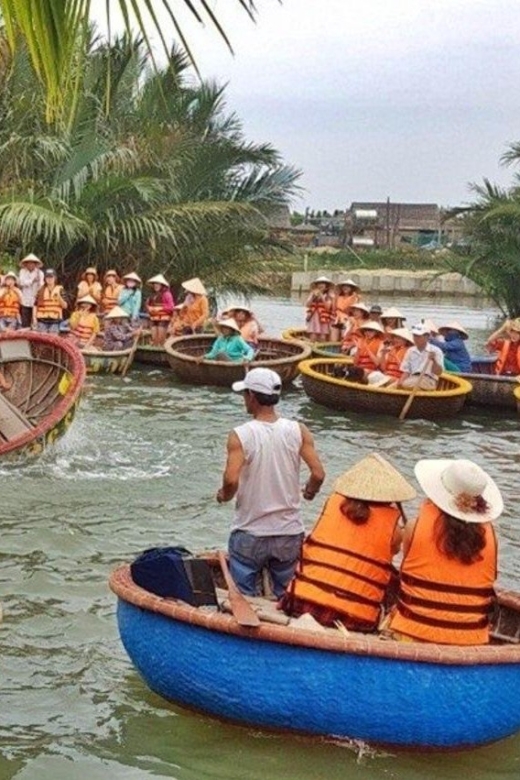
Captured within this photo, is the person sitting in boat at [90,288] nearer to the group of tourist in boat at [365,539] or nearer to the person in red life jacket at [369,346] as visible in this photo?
the person in red life jacket at [369,346]

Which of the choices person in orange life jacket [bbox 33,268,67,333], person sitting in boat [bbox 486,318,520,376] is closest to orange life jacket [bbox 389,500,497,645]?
person sitting in boat [bbox 486,318,520,376]

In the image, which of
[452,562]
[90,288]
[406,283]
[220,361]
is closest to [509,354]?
[220,361]

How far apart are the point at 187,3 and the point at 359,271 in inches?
1913

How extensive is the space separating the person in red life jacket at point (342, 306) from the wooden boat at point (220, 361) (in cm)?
168

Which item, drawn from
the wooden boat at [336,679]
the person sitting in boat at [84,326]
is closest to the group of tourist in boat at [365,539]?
the wooden boat at [336,679]

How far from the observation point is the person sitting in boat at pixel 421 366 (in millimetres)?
14398

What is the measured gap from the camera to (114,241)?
23.0m

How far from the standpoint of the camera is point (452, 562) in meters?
5.14

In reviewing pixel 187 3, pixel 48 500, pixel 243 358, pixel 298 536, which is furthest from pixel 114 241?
pixel 187 3

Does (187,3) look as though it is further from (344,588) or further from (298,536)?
(298,536)

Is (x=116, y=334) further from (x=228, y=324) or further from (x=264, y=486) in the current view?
(x=264, y=486)

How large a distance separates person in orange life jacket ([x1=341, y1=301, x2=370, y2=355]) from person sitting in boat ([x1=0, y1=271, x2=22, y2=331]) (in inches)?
208

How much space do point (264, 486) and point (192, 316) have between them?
13.5 meters

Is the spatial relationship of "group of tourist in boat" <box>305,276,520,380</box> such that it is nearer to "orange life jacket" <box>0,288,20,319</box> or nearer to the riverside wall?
"orange life jacket" <box>0,288,20,319</box>
